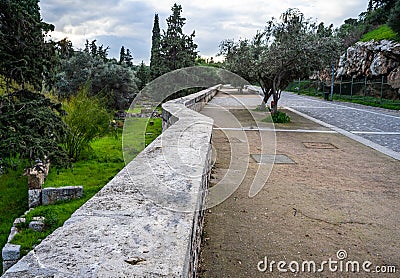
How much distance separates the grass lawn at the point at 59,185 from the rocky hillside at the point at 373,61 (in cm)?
1933

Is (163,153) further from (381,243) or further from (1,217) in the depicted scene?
(1,217)

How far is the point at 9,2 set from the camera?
5156mm

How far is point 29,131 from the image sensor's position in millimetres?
4797

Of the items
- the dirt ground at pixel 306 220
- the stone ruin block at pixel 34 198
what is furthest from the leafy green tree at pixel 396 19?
the stone ruin block at pixel 34 198

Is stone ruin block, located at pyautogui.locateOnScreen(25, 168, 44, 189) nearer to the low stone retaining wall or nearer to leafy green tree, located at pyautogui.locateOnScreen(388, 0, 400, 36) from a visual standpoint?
the low stone retaining wall

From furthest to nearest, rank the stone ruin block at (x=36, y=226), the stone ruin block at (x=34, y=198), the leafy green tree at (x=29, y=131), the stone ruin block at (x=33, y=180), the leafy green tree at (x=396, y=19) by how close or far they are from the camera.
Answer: the leafy green tree at (x=396, y=19)
the stone ruin block at (x=33, y=180)
the stone ruin block at (x=34, y=198)
the stone ruin block at (x=36, y=226)
the leafy green tree at (x=29, y=131)

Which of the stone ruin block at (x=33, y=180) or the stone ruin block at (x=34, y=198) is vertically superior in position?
the stone ruin block at (x=33, y=180)

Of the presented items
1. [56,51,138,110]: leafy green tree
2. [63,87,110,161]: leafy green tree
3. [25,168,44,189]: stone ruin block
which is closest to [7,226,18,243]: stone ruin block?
[25,168,44,189]: stone ruin block

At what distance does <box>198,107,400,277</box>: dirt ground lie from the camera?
3.04 metres

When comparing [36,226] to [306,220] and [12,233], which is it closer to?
[12,233]

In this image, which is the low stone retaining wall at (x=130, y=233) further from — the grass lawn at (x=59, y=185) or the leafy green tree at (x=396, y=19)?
the leafy green tree at (x=396, y=19)

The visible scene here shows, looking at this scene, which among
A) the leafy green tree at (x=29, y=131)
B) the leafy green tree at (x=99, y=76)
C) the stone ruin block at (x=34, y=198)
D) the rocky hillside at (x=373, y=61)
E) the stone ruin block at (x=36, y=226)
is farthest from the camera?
the rocky hillside at (x=373, y=61)

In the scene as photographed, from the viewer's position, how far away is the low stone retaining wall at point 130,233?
1368mm

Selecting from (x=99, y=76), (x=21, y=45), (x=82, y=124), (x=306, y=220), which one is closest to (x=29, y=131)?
(x=21, y=45)
